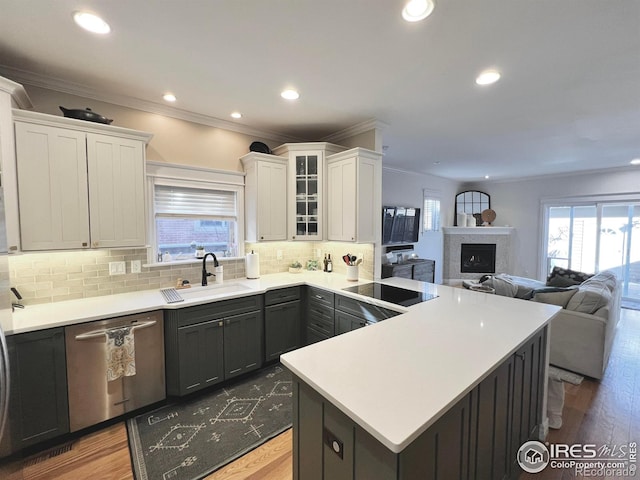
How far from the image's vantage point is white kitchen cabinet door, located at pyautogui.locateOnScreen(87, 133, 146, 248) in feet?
7.41

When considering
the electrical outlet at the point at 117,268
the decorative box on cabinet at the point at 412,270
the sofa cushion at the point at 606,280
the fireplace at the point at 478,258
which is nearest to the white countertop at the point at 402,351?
the electrical outlet at the point at 117,268

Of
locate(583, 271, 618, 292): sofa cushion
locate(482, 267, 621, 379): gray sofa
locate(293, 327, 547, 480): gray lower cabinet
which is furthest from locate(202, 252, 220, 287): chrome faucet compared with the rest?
locate(583, 271, 618, 292): sofa cushion

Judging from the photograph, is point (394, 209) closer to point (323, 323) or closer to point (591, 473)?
point (323, 323)

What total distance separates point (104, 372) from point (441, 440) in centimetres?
235

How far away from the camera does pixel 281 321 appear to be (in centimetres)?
302

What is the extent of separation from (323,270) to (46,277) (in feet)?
9.09

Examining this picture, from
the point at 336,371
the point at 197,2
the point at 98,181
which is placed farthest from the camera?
the point at 98,181

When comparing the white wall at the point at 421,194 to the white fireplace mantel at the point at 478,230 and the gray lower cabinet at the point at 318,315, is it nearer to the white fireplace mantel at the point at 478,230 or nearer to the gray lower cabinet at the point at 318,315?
the white fireplace mantel at the point at 478,230

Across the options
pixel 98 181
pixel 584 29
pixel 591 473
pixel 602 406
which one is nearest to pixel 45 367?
pixel 98 181

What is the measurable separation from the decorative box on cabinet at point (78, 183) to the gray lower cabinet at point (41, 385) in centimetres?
68

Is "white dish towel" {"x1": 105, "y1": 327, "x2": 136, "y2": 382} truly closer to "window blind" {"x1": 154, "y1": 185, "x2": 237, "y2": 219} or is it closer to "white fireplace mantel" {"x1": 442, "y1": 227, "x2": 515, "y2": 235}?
"window blind" {"x1": 154, "y1": 185, "x2": 237, "y2": 219}

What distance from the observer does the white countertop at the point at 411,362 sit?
0.98 meters

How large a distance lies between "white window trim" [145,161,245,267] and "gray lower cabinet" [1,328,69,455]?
1009mm

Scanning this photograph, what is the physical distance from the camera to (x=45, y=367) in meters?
1.88
